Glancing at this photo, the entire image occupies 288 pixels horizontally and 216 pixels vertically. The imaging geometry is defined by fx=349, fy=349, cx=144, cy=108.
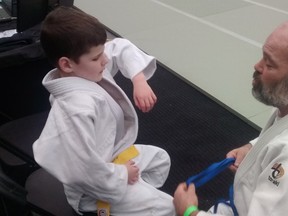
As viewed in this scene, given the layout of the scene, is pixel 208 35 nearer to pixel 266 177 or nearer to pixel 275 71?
pixel 275 71

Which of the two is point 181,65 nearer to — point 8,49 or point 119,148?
point 8,49

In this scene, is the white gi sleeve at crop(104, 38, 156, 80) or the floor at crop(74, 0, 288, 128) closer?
the white gi sleeve at crop(104, 38, 156, 80)

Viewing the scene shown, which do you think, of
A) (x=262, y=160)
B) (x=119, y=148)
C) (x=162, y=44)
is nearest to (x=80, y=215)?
(x=119, y=148)

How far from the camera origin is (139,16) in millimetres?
4445

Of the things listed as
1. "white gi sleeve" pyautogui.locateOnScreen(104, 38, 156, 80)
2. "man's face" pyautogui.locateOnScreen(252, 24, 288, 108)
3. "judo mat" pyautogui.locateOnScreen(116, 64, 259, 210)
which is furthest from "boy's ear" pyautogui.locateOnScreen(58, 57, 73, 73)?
"judo mat" pyautogui.locateOnScreen(116, 64, 259, 210)

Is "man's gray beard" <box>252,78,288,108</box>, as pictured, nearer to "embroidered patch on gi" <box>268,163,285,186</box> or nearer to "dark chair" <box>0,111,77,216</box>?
"embroidered patch on gi" <box>268,163,285,186</box>

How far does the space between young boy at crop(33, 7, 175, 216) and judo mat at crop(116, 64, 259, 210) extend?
2.83 ft

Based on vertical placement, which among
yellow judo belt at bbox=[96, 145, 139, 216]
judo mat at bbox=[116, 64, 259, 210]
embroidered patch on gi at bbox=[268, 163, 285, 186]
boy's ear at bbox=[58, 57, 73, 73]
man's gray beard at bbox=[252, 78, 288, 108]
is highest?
man's gray beard at bbox=[252, 78, 288, 108]

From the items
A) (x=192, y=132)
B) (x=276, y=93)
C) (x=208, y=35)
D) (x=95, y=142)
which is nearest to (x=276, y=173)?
(x=276, y=93)

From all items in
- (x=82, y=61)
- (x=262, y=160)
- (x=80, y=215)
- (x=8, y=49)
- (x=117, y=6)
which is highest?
(x=82, y=61)

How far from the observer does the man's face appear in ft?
3.59

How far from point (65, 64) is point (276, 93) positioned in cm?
70

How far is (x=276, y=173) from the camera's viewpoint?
1.00m

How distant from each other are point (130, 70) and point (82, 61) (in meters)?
0.29
